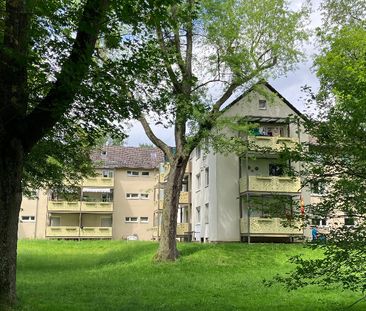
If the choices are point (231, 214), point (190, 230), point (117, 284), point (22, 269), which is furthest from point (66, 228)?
point (117, 284)

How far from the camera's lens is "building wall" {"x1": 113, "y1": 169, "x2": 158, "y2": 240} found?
187ft

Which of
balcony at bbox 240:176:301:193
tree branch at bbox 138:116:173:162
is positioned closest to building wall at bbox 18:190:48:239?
balcony at bbox 240:176:301:193

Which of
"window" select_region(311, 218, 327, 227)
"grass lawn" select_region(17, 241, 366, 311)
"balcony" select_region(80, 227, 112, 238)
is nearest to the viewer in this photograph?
"window" select_region(311, 218, 327, 227)

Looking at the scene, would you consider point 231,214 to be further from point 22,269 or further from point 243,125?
point 22,269

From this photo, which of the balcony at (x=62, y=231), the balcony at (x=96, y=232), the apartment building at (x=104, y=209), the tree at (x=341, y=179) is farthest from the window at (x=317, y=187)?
the balcony at (x=62, y=231)

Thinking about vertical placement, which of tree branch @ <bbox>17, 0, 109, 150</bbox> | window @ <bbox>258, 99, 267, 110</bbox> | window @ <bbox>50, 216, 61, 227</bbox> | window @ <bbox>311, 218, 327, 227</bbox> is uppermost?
window @ <bbox>258, 99, 267, 110</bbox>

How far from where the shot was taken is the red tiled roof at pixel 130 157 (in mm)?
59438

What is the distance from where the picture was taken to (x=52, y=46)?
964 centimetres

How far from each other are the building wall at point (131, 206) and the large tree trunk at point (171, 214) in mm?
32280

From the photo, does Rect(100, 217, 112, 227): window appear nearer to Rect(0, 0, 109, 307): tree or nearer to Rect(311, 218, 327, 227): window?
Rect(0, 0, 109, 307): tree

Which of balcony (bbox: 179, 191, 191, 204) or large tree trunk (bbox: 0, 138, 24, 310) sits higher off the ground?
balcony (bbox: 179, 191, 191, 204)

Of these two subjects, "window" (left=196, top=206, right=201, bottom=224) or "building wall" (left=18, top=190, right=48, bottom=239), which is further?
"building wall" (left=18, top=190, right=48, bottom=239)

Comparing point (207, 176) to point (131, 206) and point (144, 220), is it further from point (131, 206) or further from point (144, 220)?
point (131, 206)

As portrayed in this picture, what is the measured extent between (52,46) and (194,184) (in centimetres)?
3437
